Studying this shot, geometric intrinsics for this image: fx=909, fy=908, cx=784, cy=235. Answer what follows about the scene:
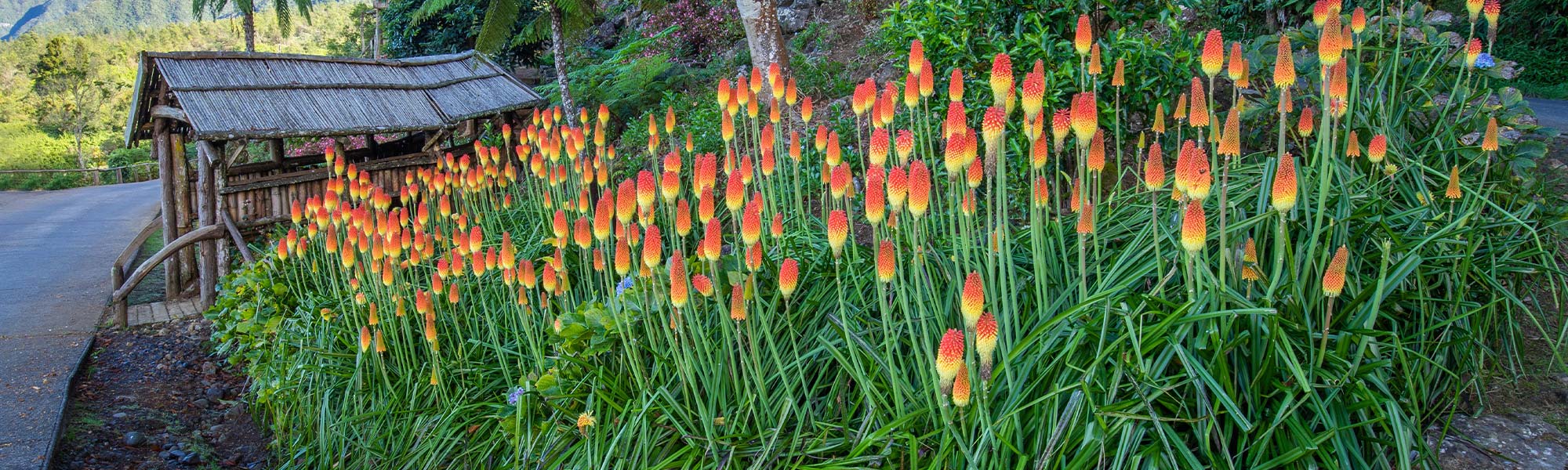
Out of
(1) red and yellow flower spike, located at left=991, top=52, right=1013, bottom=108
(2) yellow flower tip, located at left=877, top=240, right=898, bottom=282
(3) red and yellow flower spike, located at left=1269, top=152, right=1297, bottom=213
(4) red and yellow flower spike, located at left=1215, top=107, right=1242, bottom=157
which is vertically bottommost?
(2) yellow flower tip, located at left=877, top=240, right=898, bottom=282

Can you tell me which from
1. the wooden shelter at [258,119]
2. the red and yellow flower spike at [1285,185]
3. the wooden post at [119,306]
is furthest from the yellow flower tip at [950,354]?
the wooden post at [119,306]

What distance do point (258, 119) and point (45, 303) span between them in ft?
8.38

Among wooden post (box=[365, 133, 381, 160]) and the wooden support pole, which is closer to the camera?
the wooden support pole

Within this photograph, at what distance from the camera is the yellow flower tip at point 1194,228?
204cm

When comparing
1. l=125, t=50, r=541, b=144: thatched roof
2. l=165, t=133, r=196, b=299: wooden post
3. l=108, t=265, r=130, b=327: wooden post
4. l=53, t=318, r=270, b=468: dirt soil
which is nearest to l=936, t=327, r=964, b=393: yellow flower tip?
l=53, t=318, r=270, b=468: dirt soil

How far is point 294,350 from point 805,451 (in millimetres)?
3924

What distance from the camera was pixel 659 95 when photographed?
9.34 m

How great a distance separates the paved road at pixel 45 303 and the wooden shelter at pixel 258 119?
577 mm

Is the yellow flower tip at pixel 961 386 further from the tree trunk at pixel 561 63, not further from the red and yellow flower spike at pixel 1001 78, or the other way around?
the tree trunk at pixel 561 63

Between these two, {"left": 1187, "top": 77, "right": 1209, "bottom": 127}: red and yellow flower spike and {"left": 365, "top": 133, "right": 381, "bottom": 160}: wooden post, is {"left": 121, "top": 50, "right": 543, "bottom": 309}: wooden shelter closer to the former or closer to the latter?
{"left": 365, "top": 133, "right": 381, "bottom": 160}: wooden post

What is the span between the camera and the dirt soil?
14.6 feet

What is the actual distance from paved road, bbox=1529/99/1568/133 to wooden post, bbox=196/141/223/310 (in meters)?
10.2

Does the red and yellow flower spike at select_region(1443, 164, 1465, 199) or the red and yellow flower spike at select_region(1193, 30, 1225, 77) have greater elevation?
the red and yellow flower spike at select_region(1193, 30, 1225, 77)

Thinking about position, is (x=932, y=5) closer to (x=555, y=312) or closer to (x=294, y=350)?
(x=555, y=312)
